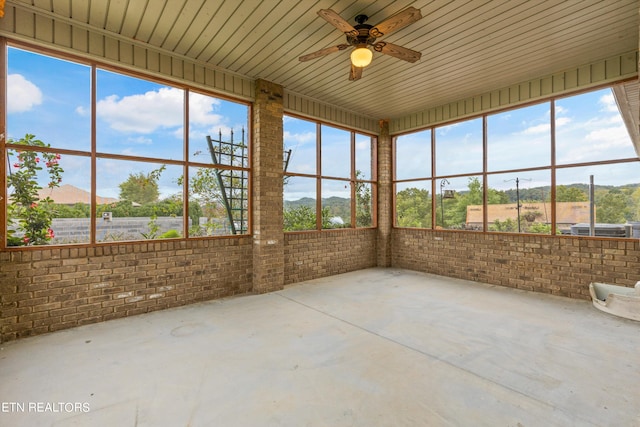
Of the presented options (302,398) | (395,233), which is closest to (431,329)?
(302,398)

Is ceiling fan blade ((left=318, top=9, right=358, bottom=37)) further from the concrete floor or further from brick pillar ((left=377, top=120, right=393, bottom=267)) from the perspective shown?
brick pillar ((left=377, top=120, right=393, bottom=267))

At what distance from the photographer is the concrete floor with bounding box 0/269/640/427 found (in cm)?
227

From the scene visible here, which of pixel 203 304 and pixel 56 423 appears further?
pixel 203 304

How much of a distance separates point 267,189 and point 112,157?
251 centimetres

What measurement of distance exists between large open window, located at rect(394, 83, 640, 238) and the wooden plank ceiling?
3.09 ft

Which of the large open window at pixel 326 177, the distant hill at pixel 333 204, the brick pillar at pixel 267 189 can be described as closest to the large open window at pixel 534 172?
the large open window at pixel 326 177

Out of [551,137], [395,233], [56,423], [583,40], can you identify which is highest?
[583,40]

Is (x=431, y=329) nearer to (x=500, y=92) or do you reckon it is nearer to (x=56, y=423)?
(x=56, y=423)

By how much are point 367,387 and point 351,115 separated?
6.39 meters

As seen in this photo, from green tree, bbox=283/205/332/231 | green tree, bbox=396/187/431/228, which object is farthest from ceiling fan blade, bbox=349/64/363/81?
green tree, bbox=396/187/431/228

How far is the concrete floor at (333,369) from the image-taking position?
7.43ft

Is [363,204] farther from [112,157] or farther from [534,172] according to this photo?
[112,157]

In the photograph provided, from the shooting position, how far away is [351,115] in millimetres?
7477

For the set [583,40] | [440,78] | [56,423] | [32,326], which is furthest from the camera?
[440,78]
